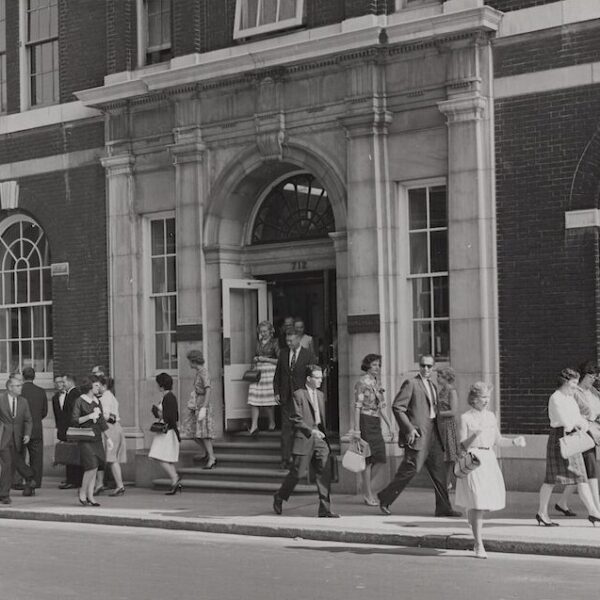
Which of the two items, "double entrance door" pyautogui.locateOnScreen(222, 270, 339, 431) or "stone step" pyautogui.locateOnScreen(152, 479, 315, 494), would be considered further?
"double entrance door" pyautogui.locateOnScreen(222, 270, 339, 431)

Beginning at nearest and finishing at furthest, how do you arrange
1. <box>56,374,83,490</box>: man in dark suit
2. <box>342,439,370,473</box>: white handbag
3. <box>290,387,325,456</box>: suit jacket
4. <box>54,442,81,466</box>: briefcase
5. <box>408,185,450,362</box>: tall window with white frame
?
1. <box>290,387,325,456</box>: suit jacket
2. <box>342,439,370,473</box>: white handbag
3. <box>408,185,450,362</box>: tall window with white frame
4. <box>54,442,81,466</box>: briefcase
5. <box>56,374,83,490</box>: man in dark suit

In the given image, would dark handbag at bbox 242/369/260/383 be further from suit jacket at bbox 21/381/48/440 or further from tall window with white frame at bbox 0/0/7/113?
tall window with white frame at bbox 0/0/7/113

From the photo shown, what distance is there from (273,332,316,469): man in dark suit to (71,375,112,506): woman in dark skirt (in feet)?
7.98

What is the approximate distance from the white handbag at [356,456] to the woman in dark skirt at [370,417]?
0.10 meters

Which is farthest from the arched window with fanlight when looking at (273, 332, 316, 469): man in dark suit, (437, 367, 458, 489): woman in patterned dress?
(437, 367, 458, 489): woman in patterned dress

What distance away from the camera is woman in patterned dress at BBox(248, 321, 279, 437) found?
698 inches

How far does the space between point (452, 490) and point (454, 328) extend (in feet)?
6.85

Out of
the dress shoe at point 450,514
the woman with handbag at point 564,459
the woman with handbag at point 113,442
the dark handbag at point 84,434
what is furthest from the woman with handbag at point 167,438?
the woman with handbag at point 564,459

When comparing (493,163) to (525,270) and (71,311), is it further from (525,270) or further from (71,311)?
(71,311)

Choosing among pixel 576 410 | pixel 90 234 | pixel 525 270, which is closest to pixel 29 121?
pixel 90 234

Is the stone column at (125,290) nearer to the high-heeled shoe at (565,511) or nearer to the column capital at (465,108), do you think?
the column capital at (465,108)

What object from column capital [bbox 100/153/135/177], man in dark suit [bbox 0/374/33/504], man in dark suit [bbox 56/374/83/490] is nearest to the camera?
man in dark suit [bbox 0/374/33/504]

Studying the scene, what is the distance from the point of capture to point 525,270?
1518 centimetres

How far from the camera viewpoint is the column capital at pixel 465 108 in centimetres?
1546
